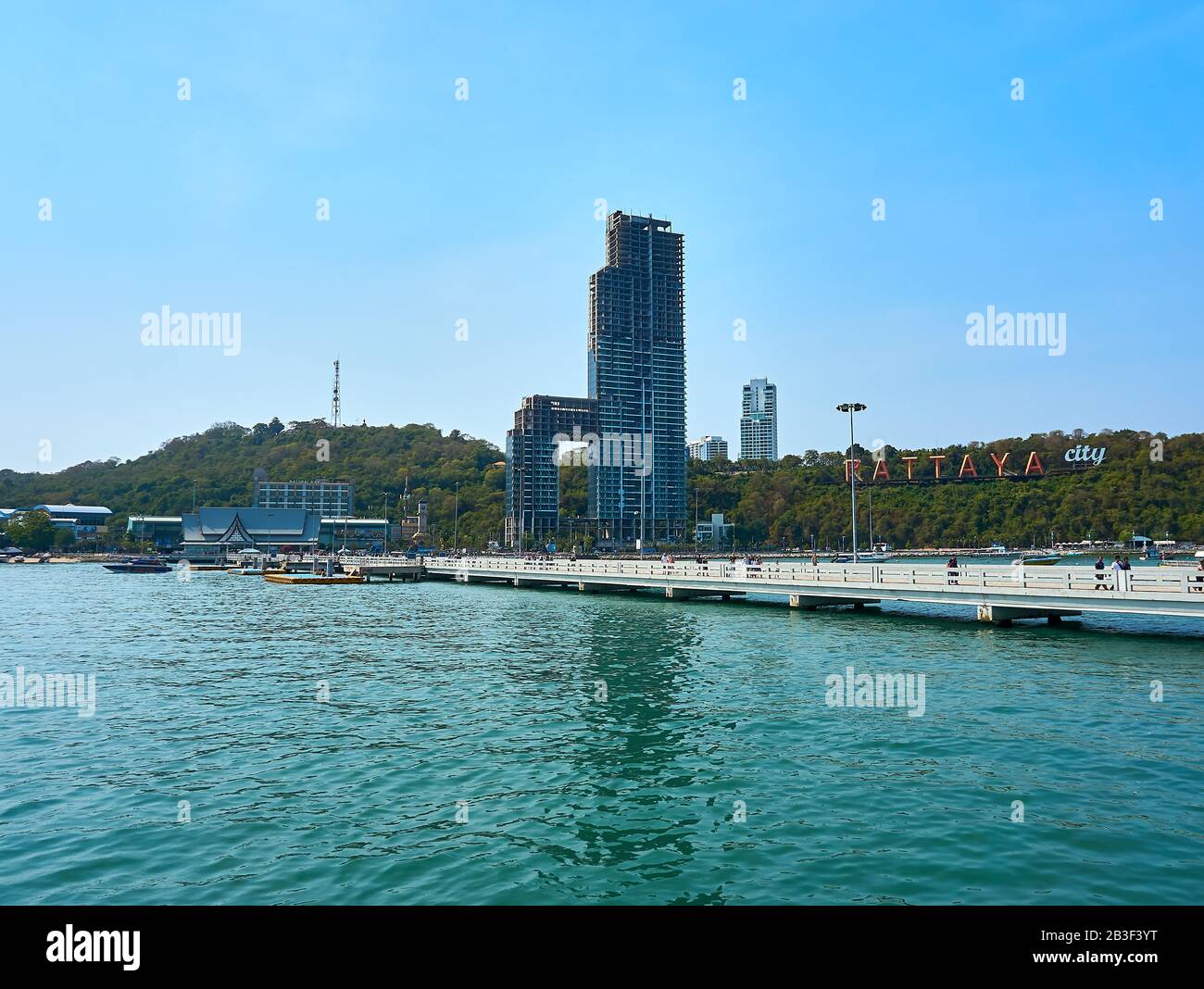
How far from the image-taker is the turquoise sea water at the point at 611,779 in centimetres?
1091

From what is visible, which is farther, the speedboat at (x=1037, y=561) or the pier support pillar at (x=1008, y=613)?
the speedboat at (x=1037, y=561)

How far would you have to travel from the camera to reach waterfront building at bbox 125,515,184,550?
611 ft

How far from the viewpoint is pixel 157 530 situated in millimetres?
191625

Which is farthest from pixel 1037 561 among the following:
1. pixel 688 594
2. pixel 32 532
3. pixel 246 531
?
pixel 32 532

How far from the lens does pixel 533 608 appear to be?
187 feet

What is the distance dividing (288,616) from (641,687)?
33.3 meters

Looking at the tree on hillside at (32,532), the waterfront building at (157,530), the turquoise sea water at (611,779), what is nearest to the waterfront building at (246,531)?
the waterfront building at (157,530)

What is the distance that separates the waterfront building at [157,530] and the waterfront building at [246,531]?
5469mm

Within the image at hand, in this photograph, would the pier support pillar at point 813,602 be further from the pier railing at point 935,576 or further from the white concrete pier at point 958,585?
the pier railing at point 935,576

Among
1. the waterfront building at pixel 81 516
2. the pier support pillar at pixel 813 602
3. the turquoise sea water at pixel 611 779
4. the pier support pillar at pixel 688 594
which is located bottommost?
the pier support pillar at pixel 688 594

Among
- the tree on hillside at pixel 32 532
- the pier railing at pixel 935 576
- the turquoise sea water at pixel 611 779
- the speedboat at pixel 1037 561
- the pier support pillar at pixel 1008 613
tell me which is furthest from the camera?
the tree on hillside at pixel 32 532

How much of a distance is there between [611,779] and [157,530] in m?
208

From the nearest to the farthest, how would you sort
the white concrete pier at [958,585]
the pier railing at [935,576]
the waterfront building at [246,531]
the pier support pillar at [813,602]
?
the white concrete pier at [958,585]
the pier railing at [935,576]
the pier support pillar at [813,602]
the waterfront building at [246,531]
